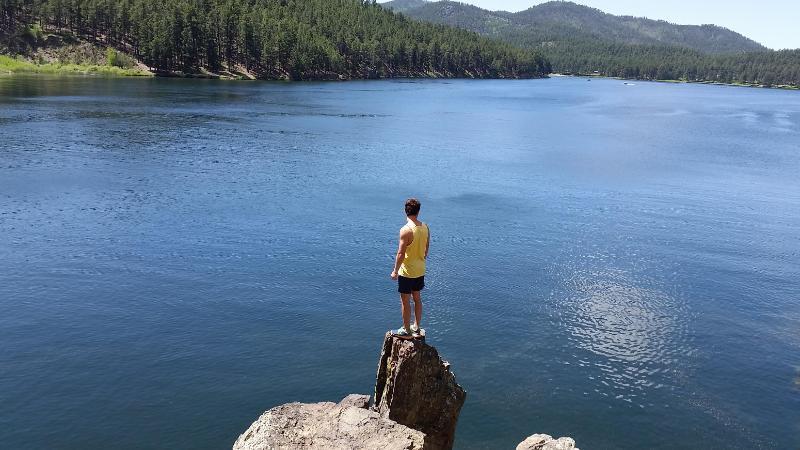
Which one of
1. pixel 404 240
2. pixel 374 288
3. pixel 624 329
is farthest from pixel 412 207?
pixel 624 329

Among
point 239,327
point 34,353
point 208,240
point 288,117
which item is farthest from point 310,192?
point 288,117

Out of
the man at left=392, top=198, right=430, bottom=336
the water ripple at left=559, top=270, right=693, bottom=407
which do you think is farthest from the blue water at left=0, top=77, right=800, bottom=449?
the man at left=392, top=198, right=430, bottom=336

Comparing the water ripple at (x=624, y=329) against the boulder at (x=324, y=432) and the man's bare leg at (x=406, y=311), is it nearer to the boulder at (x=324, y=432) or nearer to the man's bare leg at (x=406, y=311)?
the man's bare leg at (x=406, y=311)

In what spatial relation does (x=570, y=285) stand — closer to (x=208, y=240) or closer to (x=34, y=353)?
(x=208, y=240)

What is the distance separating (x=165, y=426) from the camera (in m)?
24.2

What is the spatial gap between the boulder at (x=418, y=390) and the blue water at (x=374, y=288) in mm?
5177

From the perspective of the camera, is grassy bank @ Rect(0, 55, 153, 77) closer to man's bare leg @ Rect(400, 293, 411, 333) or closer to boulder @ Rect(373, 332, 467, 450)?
boulder @ Rect(373, 332, 467, 450)

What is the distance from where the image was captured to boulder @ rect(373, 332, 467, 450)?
17.8 meters

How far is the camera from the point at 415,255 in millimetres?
17688

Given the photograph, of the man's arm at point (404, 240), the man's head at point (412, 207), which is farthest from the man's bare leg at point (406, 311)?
the man's head at point (412, 207)

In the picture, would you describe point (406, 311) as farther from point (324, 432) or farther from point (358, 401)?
point (358, 401)

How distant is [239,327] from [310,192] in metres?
30.0

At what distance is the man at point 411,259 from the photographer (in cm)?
1747

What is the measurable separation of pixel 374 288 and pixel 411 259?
20.7m
